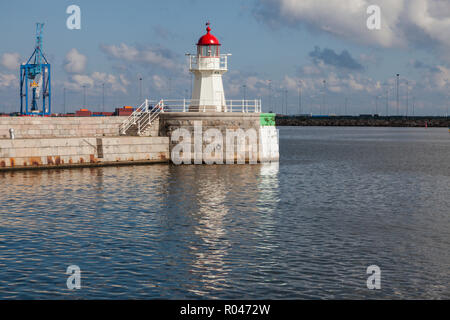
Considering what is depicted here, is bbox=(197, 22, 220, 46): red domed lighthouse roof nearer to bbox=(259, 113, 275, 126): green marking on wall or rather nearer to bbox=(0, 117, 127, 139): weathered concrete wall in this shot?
bbox=(259, 113, 275, 126): green marking on wall

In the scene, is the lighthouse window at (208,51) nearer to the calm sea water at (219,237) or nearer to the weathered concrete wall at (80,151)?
the weathered concrete wall at (80,151)

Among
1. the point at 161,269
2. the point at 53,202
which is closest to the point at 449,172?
the point at 53,202

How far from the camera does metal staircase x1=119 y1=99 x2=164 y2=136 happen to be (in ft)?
125

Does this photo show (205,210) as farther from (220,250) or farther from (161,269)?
(161,269)

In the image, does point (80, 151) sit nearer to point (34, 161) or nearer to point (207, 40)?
point (34, 161)

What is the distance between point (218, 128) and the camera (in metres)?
36.1

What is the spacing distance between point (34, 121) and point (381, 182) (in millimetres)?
23179

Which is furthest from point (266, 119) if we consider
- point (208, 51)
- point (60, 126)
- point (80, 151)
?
point (60, 126)

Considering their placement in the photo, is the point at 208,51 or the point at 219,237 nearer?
the point at 219,237

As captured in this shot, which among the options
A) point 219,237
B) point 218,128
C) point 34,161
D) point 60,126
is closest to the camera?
point 219,237

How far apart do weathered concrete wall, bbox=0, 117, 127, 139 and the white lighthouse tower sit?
6473 mm

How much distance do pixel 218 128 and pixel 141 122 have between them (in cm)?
639

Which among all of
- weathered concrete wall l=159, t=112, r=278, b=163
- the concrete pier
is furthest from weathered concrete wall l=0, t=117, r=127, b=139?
weathered concrete wall l=159, t=112, r=278, b=163
